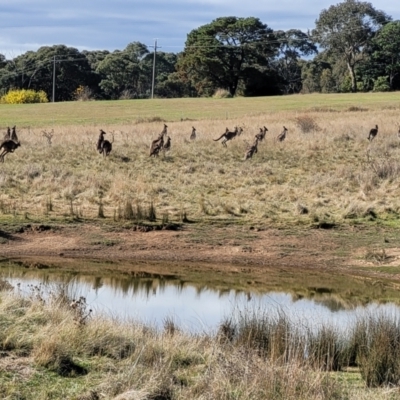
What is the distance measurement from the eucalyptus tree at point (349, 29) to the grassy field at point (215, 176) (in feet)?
166

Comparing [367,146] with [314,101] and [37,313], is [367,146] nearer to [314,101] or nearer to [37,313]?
[37,313]

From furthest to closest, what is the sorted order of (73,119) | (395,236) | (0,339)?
(73,119) < (395,236) < (0,339)

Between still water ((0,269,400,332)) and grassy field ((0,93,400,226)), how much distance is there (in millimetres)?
5888

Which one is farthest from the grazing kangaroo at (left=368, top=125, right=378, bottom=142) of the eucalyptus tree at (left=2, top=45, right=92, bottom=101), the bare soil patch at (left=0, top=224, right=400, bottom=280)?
the eucalyptus tree at (left=2, top=45, right=92, bottom=101)

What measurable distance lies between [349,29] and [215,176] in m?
64.8

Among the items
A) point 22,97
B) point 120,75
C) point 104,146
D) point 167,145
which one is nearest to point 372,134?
point 167,145

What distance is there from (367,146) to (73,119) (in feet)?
94.7

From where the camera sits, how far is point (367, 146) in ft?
105

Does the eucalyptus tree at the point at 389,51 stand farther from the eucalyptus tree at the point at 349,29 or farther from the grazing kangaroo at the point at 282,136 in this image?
the grazing kangaroo at the point at 282,136

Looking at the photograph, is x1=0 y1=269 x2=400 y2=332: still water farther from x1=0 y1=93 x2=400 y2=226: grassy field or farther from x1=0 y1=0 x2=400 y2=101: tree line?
x1=0 y1=0 x2=400 y2=101: tree line

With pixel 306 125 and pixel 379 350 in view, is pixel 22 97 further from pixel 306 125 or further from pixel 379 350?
pixel 379 350

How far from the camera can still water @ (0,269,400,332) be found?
43.1 feet

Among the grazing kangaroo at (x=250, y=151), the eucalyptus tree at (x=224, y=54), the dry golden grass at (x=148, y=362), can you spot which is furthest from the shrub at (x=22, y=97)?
the dry golden grass at (x=148, y=362)

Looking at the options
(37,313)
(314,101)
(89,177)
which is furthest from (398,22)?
(37,313)
